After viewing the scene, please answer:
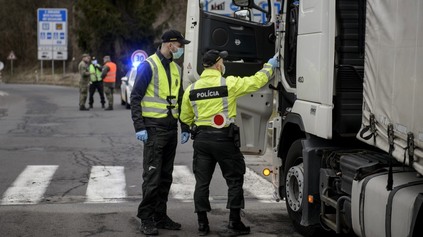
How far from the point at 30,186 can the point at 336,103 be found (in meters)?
5.55

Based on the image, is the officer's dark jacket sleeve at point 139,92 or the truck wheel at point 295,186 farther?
the officer's dark jacket sleeve at point 139,92

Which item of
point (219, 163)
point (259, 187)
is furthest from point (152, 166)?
point (259, 187)

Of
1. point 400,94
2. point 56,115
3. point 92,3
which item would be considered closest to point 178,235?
point 400,94

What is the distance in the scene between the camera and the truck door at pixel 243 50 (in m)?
8.44

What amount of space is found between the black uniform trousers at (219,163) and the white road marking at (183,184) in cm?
219

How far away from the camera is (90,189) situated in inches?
417

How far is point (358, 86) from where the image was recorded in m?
6.56

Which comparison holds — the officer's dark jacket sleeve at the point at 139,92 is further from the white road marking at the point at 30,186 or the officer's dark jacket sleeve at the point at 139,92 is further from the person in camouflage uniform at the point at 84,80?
the person in camouflage uniform at the point at 84,80

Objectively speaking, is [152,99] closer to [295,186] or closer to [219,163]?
[219,163]

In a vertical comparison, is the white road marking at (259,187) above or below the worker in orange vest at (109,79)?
below

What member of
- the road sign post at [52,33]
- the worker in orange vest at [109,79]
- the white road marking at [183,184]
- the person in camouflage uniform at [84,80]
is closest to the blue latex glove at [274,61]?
the white road marking at [183,184]

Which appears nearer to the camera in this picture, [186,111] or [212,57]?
[212,57]

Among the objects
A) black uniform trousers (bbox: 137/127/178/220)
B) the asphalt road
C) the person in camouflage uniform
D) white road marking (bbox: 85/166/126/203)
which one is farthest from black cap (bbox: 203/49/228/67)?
the person in camouflage uniform

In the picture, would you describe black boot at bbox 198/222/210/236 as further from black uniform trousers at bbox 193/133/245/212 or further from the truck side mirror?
the truck side mirror
